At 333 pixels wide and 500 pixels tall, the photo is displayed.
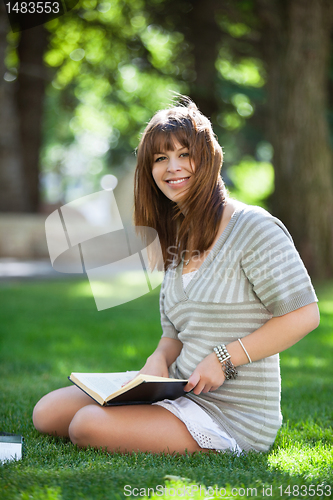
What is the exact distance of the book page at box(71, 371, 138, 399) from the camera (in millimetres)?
2551

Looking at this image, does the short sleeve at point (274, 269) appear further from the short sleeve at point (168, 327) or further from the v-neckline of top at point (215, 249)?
the short sleeve at point (168, 327)

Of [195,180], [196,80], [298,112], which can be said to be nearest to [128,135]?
[196,80]

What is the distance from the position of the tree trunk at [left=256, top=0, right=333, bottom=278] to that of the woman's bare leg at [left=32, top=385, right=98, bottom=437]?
310 inches

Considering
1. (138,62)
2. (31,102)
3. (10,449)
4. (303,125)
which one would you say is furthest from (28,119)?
(10,449)

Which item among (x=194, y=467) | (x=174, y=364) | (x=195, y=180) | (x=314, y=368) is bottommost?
(x=314, y=368)

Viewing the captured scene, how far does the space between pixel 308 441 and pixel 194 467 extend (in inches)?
33.8

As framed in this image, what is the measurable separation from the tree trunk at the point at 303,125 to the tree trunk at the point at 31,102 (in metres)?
7.22

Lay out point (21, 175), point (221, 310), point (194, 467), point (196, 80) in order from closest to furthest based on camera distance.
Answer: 1. point (194, 467)
2. point (221, 310)
3. point (21, 175)
4. point (196, 80)

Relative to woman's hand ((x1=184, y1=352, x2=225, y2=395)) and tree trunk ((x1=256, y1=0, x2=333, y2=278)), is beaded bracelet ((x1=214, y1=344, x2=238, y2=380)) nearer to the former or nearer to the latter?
woman's hand ((x1=184, y1=352, x2=225, y2=395))

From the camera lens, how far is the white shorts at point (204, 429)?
242 cm

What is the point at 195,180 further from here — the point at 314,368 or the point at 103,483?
the point at 314,368

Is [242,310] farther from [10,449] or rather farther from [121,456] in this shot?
[10,449]

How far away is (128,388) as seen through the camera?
2.26 m

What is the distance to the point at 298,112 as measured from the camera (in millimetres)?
9961
